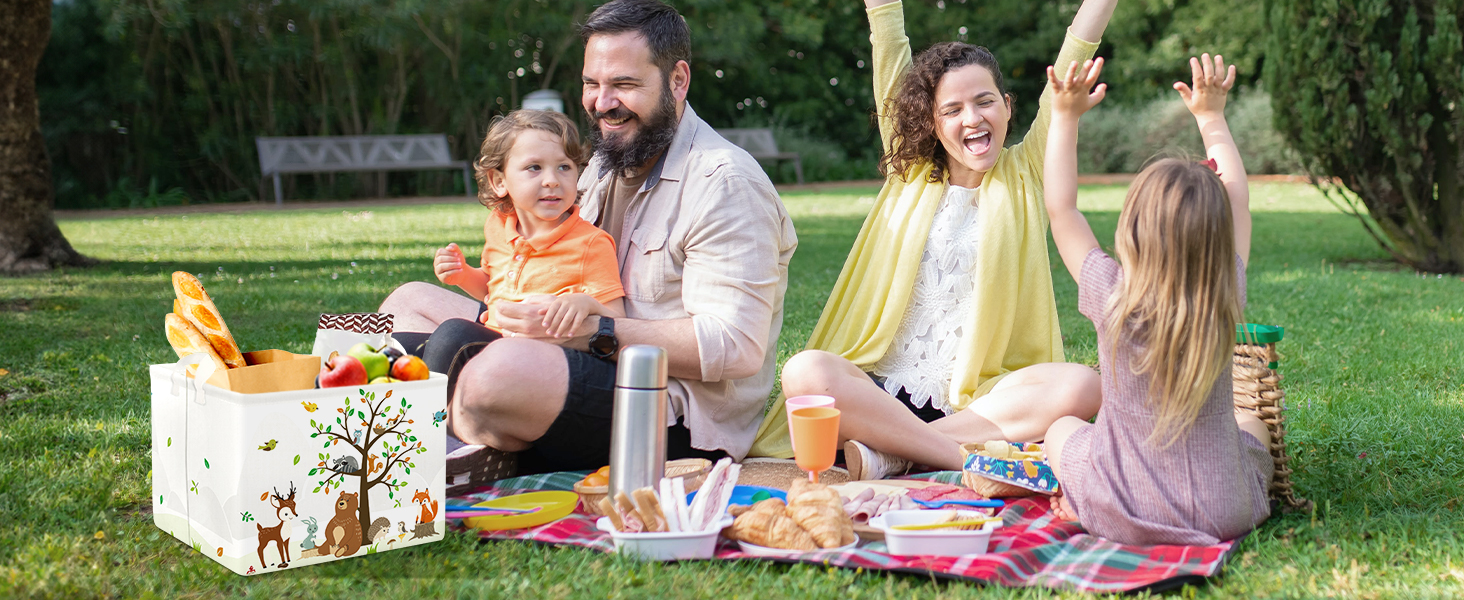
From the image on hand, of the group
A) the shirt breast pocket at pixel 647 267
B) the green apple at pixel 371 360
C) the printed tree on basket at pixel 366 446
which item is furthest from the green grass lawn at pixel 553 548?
the shirt breast pocket at pixel 647 267

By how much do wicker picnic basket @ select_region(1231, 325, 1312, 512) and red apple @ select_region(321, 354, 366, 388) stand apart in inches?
83.0

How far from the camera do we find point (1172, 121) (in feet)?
69.8

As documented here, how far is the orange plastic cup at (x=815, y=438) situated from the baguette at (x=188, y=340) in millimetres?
1293

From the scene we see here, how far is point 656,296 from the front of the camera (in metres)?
3.19

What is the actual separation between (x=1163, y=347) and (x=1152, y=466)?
29 cm

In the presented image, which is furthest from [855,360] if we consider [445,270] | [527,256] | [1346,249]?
[1346,249]

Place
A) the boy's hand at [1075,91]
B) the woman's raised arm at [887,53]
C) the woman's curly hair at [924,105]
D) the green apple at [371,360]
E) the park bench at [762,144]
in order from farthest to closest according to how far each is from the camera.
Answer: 1. the park bench at [762,144]
2. the woman's raised arm at [887,53]
3. the woman's curly hair at [924,105]
4. the boy's hand at [1075,91]
5. the green apple at [371,360]

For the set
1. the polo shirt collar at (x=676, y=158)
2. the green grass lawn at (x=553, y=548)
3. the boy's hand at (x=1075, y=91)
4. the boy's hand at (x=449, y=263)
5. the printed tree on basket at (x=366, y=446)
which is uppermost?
the boy's hand at (x=1075, y=91)

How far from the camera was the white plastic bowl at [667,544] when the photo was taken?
2463 mm

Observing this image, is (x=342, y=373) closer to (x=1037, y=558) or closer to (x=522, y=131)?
(x=522, y=131)

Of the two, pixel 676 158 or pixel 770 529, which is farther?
pixel 676 158

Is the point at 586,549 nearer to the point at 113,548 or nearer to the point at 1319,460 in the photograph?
the point at 113,548

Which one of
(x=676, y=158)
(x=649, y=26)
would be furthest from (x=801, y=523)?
(x=649, y=26)

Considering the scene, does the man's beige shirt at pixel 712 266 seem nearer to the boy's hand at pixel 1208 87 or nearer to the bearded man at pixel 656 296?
the bearded man at pixel 656 296
